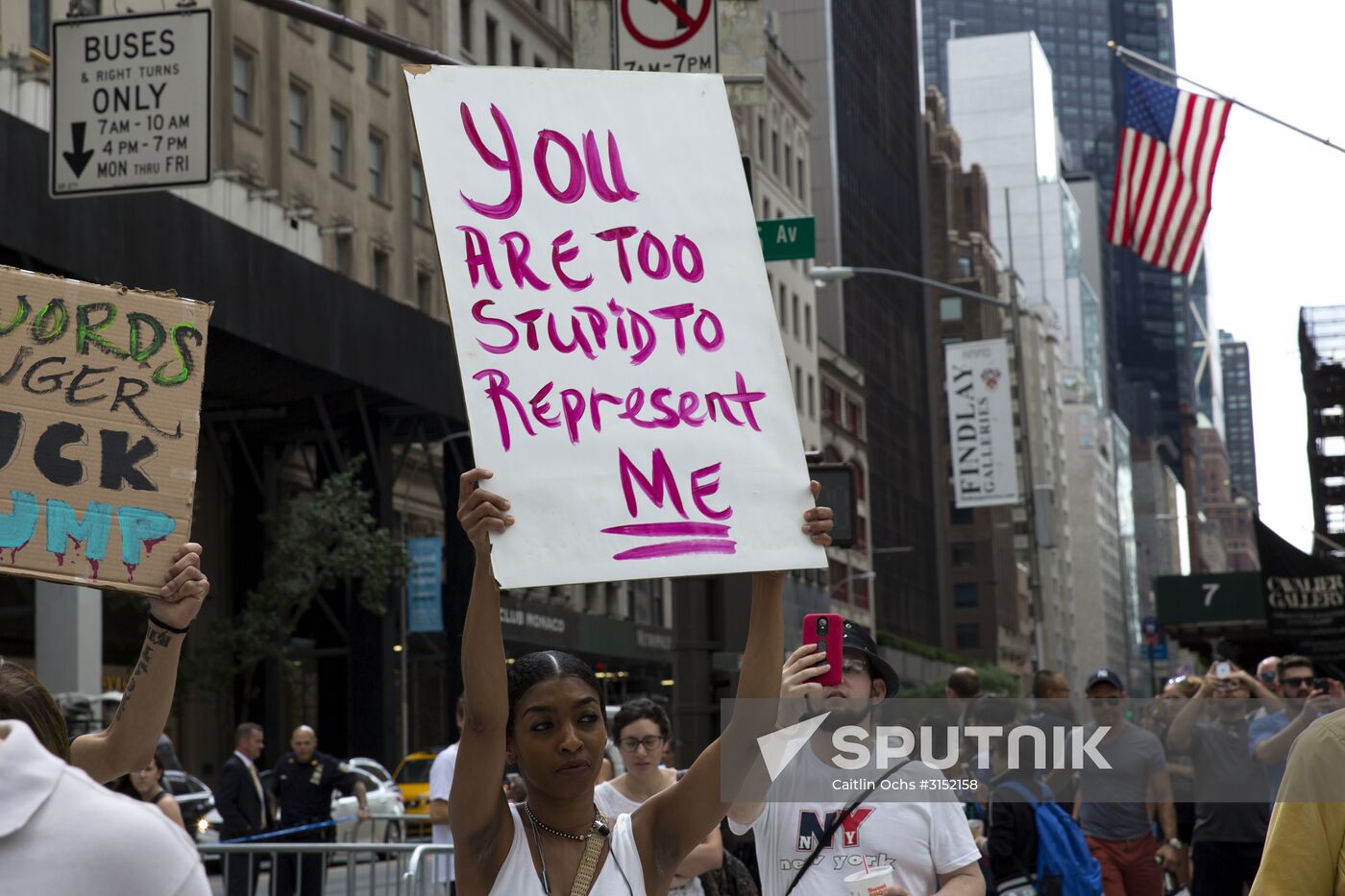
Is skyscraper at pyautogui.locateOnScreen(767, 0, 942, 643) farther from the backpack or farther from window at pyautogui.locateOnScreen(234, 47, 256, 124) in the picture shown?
the backpack

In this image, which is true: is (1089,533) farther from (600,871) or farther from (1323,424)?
(600,871)

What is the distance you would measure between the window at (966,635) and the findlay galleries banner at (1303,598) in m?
100

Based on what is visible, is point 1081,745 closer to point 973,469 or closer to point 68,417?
point 68,417

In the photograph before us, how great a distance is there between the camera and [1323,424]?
6456cm

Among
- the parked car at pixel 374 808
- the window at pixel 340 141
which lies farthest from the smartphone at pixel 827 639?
the window at pixel 340 141

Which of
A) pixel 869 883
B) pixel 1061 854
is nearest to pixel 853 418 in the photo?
pixel 1061 854

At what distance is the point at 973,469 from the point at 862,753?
48.3 meters

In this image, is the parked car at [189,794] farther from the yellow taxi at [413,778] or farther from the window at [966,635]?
the window at [966,635]

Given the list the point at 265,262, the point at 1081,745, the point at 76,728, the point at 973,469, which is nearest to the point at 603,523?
the point at 1081,745

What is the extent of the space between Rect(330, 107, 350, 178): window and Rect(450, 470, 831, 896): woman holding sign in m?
39.2

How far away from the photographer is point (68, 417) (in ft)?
14.7

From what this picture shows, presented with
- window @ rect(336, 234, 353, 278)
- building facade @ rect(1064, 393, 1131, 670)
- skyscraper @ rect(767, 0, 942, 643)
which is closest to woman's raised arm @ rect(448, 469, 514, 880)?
window @ rect(336, 234, 353, 278)

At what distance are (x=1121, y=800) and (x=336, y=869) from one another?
4742 mm

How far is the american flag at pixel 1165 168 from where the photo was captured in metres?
20.1
